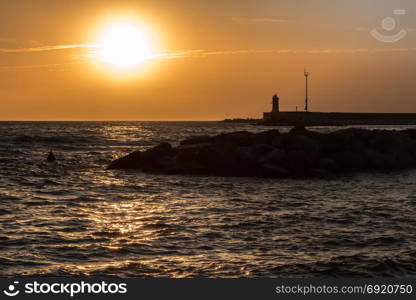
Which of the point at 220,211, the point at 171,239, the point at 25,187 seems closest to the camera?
the point at 171,239

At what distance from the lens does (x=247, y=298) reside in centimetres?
801

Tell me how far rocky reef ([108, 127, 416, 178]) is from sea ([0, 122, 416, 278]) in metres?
4.05

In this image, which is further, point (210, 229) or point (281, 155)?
point (281, 155)

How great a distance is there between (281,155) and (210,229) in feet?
57.6

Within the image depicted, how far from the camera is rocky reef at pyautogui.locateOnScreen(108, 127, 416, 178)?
3170 cm

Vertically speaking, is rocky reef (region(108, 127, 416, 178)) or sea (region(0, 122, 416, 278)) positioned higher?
rocky reef (region(108, 127, 416, 178))

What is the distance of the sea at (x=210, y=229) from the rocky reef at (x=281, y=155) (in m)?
4.05

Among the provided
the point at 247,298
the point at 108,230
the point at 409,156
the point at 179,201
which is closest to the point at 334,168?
the point at 409,156

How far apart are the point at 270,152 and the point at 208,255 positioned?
813 inches

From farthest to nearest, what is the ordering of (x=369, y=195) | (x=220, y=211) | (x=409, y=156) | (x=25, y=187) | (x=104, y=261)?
(x=409, y=156) → (x=25, y=187) → (x=369, y=195) → (x=220, y=211) → (x=104, y=261)

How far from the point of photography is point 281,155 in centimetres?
3244

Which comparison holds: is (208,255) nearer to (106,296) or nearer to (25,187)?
(106,296)

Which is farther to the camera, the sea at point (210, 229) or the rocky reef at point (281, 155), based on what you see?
the rocky reef at point (281, 155)

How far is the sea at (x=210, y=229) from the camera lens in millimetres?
11656
